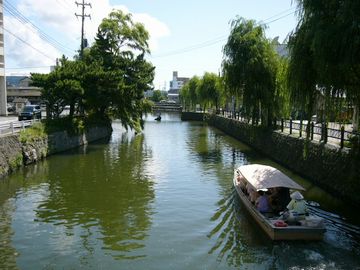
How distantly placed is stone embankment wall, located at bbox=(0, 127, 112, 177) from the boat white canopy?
44.6 ft

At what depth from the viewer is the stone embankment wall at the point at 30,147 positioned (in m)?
23.1

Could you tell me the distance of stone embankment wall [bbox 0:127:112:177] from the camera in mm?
23078

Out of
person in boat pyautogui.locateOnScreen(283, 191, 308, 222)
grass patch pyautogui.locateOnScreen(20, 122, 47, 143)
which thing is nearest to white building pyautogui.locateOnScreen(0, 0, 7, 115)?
grass patch pyautogui.locateOnScreen(20, 122, 47, 143)

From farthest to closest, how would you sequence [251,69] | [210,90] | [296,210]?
[210,90] → [251,69] → [296,210]

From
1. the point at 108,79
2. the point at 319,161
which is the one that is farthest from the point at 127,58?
the point at 319,161

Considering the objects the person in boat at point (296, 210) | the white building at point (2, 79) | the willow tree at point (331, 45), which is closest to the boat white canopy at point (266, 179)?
the person in boat at point (296, 210)

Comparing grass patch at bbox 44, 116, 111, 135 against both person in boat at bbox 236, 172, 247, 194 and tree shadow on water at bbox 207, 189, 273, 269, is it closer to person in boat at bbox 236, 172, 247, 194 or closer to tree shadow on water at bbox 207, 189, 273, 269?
person in boat at bbox 236, 172, 247, 194

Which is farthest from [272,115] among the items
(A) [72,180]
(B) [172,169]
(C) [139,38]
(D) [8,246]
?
(D) [8,246]

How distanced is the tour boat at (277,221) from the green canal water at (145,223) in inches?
11.1

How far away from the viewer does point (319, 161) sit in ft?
69.5

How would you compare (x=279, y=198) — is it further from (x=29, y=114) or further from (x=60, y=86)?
(x=29, y=114)

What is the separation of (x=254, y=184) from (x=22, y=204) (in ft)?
32.6

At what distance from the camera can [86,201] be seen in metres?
18.3

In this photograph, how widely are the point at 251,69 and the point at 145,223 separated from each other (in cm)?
2066
